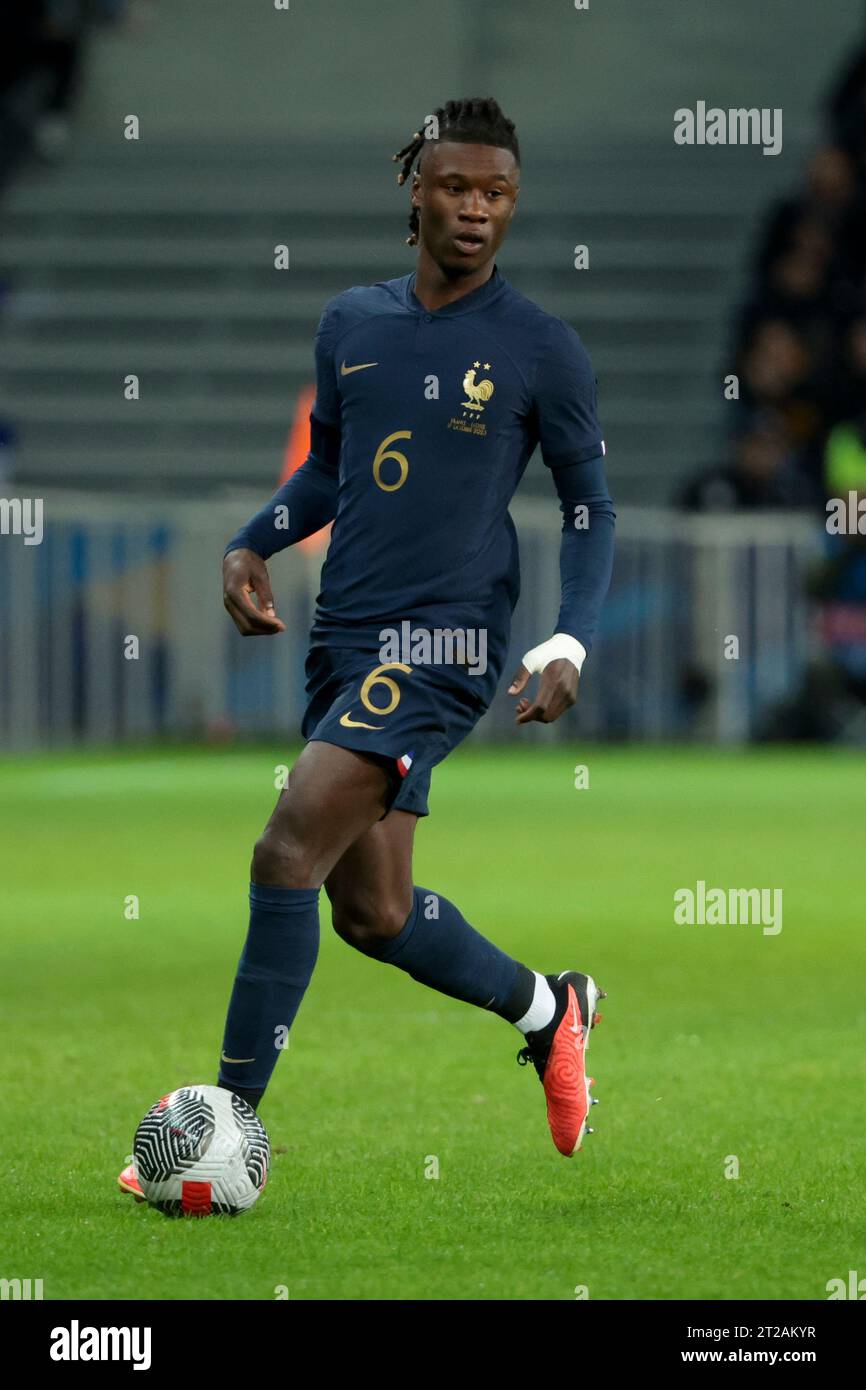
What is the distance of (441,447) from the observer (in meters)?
5.26

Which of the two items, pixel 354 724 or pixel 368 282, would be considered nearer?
pixel 354 724

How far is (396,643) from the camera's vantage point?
205 inches

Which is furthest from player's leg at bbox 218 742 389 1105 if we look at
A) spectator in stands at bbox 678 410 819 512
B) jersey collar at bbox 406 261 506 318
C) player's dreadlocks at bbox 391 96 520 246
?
spectator in stands at bbox 678 410 819 512

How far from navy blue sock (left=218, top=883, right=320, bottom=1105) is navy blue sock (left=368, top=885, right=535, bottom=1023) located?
31 centimetres

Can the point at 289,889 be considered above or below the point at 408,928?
above

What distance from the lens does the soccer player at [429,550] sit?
5.12m

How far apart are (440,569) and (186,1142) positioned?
4.26 ft

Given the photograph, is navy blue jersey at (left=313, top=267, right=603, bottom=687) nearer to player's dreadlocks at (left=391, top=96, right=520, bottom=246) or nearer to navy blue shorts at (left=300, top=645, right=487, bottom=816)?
navy blue shorts at (left=300, top=645, right=487, bottom=816)

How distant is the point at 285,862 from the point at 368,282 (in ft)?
79.1

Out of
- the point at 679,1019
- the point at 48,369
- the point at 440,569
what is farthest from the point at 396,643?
the point at 48,369

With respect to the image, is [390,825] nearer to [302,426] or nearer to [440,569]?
[440,569]

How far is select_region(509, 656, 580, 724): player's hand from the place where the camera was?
16.3ft

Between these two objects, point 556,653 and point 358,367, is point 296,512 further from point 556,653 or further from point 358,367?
point 556,653

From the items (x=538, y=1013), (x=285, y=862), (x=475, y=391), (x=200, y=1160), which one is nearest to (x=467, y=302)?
(x=475, y=391)
